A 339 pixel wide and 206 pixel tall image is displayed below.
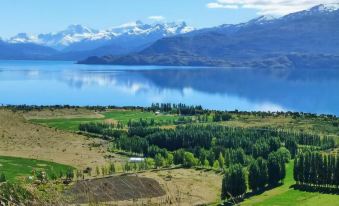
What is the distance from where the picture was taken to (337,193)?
3135 inches

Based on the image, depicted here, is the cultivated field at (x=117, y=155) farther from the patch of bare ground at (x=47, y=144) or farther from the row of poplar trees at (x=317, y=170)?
the row of poplar trees at (x=317, y=170)

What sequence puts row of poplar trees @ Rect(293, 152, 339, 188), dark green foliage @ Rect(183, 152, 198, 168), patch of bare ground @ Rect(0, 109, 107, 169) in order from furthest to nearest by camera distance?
patch of bare ground @ Rect(0, 109, 107, 169) → dark green foliage @ Rect(183, 152, 198, 168) → row of poplar trees @ Rect(293, 152, 339, 188)

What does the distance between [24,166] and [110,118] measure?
7369 cm

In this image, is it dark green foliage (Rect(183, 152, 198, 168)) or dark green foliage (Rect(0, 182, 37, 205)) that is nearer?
dark green foliage (Rect(0, 182, 37, 205))

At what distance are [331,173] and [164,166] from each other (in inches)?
1171

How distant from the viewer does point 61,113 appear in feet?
591

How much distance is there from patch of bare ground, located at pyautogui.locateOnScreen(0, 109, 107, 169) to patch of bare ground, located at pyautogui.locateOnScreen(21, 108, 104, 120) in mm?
19657

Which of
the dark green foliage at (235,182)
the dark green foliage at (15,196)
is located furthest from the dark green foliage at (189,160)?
the dark green foliage at (15,196)

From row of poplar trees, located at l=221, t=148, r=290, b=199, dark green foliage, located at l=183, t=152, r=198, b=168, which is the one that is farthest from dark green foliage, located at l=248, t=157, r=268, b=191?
dark green foliage, located at l=183, t=152, r=198, b=168

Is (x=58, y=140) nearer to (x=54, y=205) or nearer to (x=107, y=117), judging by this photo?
(x=107, y=117)

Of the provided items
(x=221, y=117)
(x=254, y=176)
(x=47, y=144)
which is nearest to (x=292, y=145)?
(x=254, y=176)

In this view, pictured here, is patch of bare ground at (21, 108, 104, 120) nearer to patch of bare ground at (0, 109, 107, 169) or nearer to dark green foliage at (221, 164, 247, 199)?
patch of bare ground at (0, 109, 107, 169)

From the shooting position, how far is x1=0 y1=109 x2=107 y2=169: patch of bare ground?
108938 millimetres

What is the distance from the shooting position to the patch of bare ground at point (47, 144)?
357 ft
